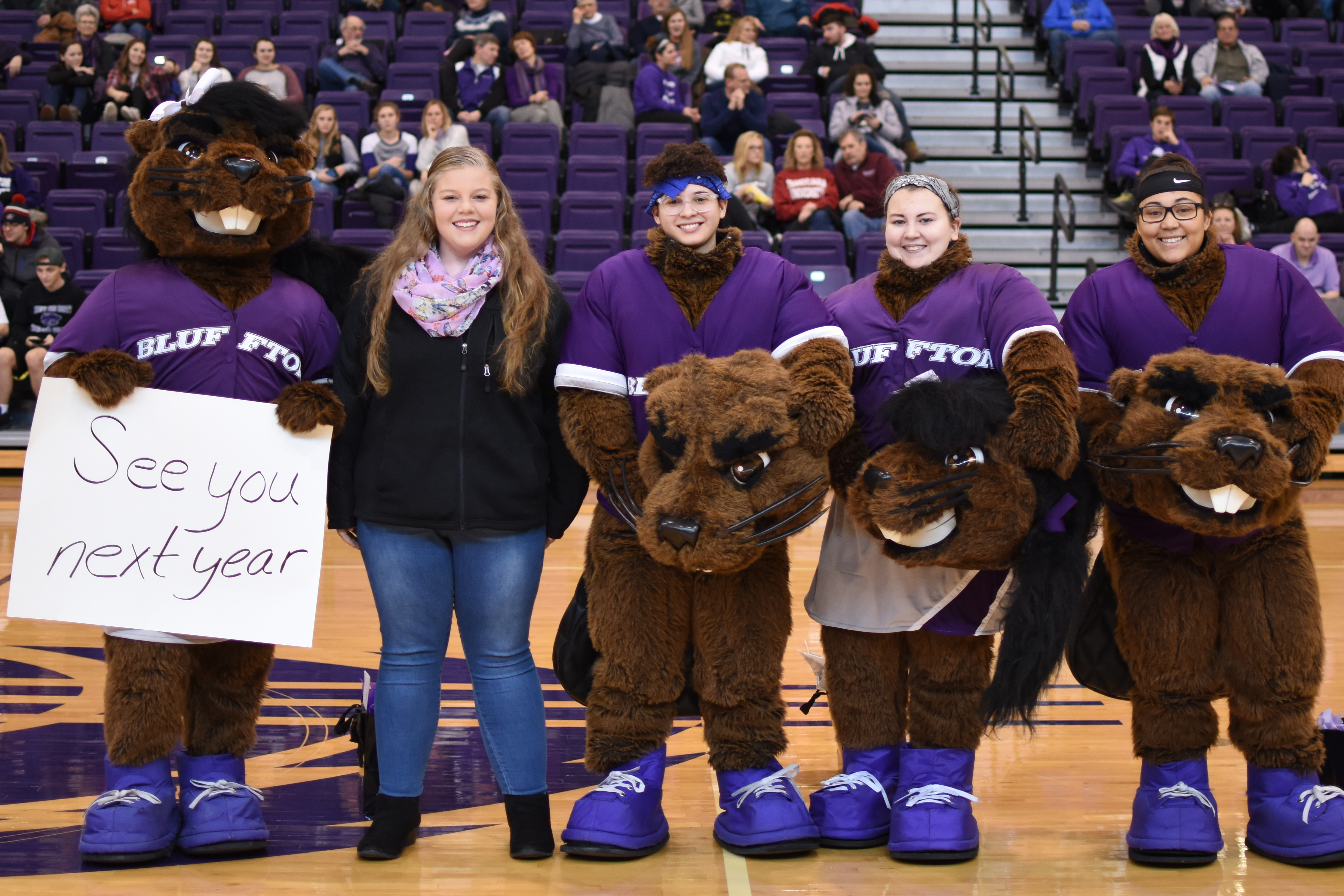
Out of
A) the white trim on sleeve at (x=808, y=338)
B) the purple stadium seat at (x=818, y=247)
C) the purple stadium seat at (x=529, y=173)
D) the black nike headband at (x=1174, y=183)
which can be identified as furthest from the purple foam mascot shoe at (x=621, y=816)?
the purple stadium seat at (x=529, y=173)

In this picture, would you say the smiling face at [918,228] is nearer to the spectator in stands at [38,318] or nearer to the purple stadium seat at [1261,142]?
the spectator in stands at [38,318]

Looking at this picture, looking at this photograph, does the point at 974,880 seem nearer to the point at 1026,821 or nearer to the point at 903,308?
the point at 1026,821

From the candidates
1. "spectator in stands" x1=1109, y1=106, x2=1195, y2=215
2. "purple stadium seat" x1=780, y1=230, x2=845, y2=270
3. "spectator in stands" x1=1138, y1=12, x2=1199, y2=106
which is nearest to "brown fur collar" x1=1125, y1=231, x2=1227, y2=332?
"purple stadium seat" x1=780, y1=230, x2=845, y2=270

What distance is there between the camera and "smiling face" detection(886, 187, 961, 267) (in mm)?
2932

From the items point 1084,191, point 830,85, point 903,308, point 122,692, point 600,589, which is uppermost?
point 830,85

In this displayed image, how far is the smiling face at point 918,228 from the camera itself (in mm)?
2932

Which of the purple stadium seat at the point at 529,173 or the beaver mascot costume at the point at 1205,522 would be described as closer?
the beaver mascot costume at the point at 1205,522

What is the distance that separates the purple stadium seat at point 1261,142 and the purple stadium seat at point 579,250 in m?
4.91

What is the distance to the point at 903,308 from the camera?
9.73 ft

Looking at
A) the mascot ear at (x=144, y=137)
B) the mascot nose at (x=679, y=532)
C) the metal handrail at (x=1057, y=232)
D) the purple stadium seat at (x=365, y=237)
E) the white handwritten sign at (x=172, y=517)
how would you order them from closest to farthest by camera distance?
the mascot nose at (x=679, y=532), the white handwritten sign at (x=172, y=517), the mascot ear at (x=144, y=137), the purple stadium seat at (x=365, y=237), the metal handrail at (x=1057, y=232)

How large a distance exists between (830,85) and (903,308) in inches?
298

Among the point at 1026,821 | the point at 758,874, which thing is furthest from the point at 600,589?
the point at 1026,821

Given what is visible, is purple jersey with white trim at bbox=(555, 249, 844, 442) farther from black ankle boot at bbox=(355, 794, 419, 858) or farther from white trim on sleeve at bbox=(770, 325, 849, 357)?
black ankle boot at bbox=(355, 794, 419, 858)

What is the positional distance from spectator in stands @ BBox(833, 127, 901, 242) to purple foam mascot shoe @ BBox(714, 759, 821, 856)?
21.0ft
